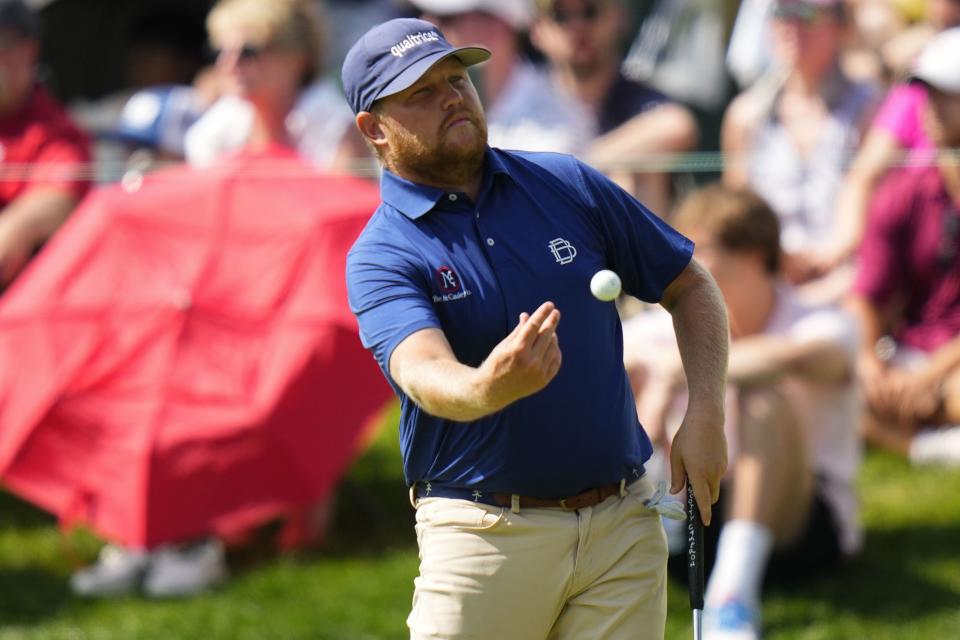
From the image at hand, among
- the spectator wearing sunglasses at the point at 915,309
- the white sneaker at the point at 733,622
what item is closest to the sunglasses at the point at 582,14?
the spectator wearing sunglasses at the point at 915,309

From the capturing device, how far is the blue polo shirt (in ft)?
10.1

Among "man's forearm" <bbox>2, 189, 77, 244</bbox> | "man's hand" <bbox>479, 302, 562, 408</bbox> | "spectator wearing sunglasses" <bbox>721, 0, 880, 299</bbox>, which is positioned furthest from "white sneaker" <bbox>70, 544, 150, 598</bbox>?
"man's hand" <bbox>479, 302, 562, 408</bbox>

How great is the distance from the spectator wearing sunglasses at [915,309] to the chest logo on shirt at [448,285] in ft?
11.5

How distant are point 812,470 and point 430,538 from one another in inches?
96.1

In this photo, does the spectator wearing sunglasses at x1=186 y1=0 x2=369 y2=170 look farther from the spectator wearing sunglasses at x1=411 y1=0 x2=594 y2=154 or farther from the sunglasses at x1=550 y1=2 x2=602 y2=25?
the sunglasses at x1=550 y1=2 x2=602 y2=25

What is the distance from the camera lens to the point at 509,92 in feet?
22.3

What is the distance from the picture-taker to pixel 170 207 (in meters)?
5.95

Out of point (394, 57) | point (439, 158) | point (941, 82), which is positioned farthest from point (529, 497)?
point (941, 82)

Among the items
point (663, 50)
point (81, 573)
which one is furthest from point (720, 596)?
point (663, 50)

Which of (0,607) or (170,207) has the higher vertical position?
(170,207)

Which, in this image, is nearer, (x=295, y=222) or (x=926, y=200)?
(x=295, y=222)

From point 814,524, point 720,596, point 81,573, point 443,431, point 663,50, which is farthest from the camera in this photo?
point 663,50

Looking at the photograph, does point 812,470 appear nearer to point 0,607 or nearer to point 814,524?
point 814,524

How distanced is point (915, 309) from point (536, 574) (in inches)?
145
